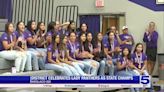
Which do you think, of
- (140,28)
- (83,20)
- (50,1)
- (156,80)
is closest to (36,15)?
(50,1)

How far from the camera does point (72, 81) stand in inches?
227

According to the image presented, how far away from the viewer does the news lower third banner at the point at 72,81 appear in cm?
559

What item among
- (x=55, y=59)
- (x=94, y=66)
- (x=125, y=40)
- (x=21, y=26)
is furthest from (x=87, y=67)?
(x=125, y=40)

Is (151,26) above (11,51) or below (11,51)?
above

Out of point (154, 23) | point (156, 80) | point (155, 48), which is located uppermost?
point (154, 23)

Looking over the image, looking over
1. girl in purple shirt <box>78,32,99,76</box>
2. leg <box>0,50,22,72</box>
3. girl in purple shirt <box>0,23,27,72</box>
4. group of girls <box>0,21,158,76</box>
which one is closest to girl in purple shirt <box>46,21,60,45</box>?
group of girls <box>0,21,158,76</box>

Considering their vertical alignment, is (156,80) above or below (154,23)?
below

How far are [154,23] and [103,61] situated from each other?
12.3 feet

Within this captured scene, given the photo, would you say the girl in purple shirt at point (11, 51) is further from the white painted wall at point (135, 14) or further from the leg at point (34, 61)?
the white painted wall at point (135, 14)

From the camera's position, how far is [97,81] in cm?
583

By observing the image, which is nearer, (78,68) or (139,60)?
(78,68)

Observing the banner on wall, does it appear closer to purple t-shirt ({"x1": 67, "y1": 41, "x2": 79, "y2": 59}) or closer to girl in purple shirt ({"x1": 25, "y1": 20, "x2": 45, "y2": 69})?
purple t-shirt ({"x1": 67, "y1": 41, "x2": 79, "y2": 59})

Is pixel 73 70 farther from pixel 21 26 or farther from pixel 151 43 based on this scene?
pixel 151 43

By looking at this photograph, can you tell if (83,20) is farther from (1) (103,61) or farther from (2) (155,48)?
(1) (103,61)
